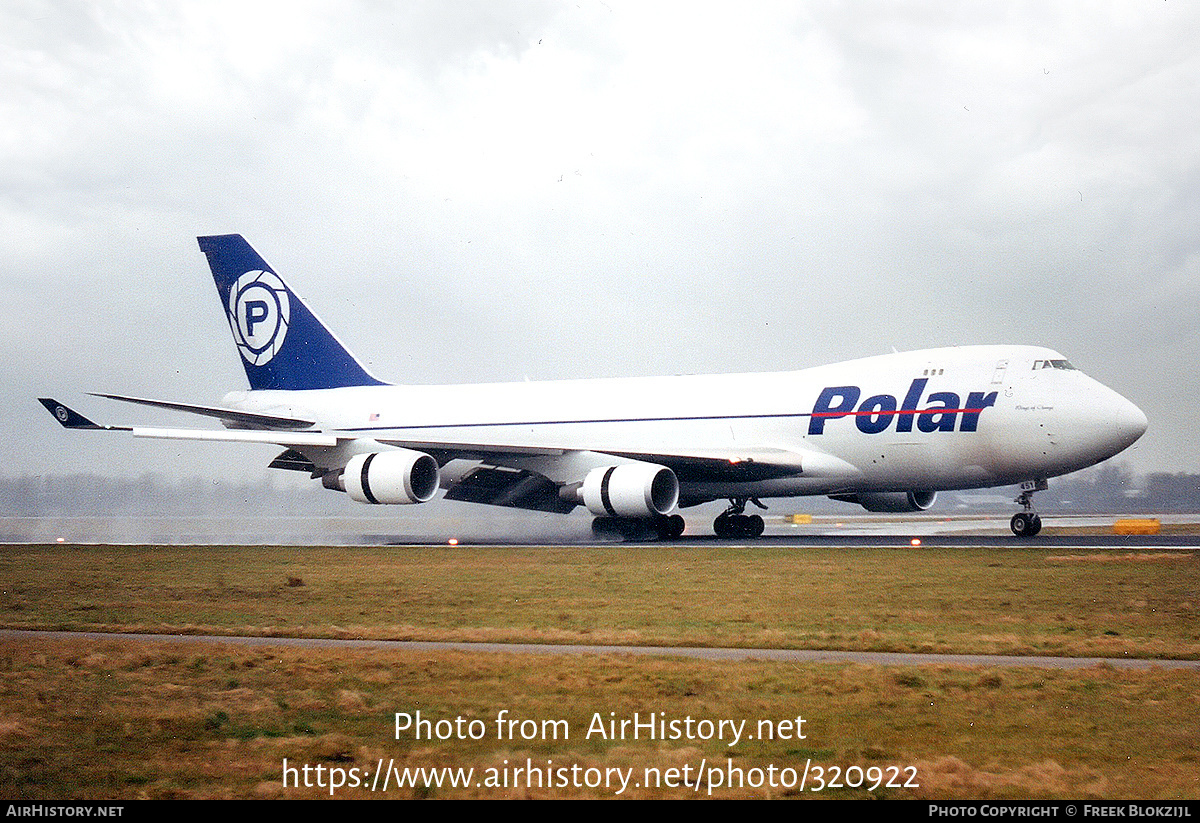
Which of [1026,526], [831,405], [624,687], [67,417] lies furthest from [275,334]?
[624,687]

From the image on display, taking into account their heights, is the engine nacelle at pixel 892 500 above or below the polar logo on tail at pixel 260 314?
below

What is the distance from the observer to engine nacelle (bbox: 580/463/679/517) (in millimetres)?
33844

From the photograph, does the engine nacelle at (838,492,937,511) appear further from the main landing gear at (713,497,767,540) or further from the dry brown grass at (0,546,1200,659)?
the dry brown grass at (0,546,1200,659)

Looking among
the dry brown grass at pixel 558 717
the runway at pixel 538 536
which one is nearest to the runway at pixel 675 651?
the dry brown grass at pixel 558 717

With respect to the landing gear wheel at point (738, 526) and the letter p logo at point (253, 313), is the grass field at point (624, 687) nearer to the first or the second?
the landing gear wheel at point (738, 526)

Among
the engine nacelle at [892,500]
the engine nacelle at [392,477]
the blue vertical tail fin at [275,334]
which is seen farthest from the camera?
the blue vertical tail fin at [275,334]

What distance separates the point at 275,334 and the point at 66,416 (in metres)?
11.6

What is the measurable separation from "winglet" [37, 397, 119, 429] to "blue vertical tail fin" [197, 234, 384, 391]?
1049 cm

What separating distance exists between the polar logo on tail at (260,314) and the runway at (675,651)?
29774 millimetres

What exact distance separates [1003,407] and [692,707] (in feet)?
77.9

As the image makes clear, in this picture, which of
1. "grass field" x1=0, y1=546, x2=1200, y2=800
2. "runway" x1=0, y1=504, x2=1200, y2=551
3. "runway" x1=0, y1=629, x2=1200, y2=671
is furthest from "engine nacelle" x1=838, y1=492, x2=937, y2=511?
"runway" x1=0, y1=629, x2=1200, y2=671

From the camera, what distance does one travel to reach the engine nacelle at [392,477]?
3581 centimetres

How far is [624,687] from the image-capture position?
11.6 metres

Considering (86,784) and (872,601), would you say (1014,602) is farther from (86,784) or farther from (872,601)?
(86,784)
